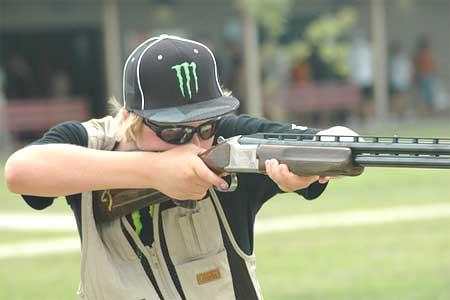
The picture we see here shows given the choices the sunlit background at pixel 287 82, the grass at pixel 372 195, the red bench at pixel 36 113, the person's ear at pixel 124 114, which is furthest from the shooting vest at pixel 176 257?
the red bench at pixel 36 113

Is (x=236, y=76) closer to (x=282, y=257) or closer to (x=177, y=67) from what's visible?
(x=282, y=257)

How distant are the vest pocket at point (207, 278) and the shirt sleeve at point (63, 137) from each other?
54 centimetres

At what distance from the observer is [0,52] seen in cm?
3028

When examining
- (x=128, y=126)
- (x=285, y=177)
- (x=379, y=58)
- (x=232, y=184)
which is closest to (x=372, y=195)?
(x=128, y=126)

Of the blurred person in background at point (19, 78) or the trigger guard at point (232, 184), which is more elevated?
the trigger guard at point (232, 184)

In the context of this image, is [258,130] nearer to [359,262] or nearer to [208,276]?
[208,276]

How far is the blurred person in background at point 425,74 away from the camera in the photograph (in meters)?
35.9

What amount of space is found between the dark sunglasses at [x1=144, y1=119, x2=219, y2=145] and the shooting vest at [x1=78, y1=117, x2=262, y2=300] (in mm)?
238

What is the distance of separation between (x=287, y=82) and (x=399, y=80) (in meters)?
4.71

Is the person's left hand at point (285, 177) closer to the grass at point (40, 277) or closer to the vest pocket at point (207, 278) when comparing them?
the vest pocket at point (207, 278)

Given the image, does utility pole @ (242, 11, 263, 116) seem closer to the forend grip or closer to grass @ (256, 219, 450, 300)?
grass @ (256, 219, 450, 300)

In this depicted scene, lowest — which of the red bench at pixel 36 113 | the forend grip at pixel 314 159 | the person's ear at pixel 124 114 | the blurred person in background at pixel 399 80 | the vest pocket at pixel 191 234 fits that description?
the blurred person in background at pixel 399 80

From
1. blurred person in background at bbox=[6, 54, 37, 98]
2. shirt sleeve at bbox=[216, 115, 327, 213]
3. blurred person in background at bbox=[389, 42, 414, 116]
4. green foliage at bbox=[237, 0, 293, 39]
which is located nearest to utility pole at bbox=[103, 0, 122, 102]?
blurred person in background at bbox=[6, 54, 37, 98]

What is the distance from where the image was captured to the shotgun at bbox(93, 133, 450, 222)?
3254mm
